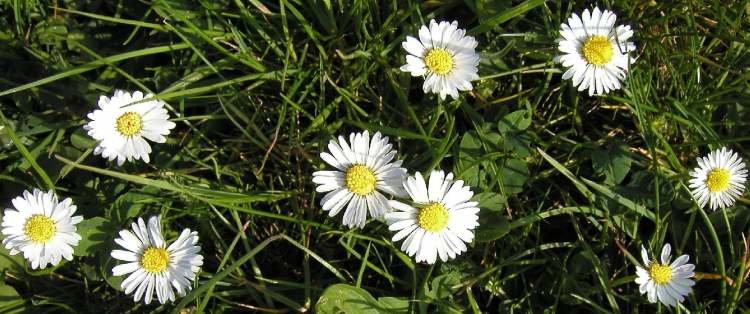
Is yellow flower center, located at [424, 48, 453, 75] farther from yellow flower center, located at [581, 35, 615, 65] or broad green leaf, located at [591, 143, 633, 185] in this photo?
broad green leaf, located at [591, 143, 633, 185]

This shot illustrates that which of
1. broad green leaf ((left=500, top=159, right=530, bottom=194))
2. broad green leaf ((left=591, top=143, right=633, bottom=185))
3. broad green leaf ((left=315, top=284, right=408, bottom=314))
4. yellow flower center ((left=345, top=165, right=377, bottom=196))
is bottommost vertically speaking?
broad green leaf ((left=315, top=284, right=408, bottom=314))

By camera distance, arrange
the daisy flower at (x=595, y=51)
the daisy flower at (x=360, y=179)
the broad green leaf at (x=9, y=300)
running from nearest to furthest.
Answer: the daisy flower at (x=360, y=179)
the daisy flower at (x=595, y=51)
the broad green leaf at (x=9, y=300)

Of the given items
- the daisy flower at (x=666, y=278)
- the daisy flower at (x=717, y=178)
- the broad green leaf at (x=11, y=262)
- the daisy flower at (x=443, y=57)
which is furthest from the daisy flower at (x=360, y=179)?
the broad green leaf at (x=11, y=262)

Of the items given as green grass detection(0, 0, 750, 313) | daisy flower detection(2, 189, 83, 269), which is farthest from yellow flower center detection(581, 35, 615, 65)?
daisy flower detection(2, 189, 83, 269)

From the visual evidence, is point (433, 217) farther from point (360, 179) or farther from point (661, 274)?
point (661, 274)

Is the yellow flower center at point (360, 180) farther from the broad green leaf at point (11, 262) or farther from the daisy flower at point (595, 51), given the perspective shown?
the broad green leaf at point (11, 262)
